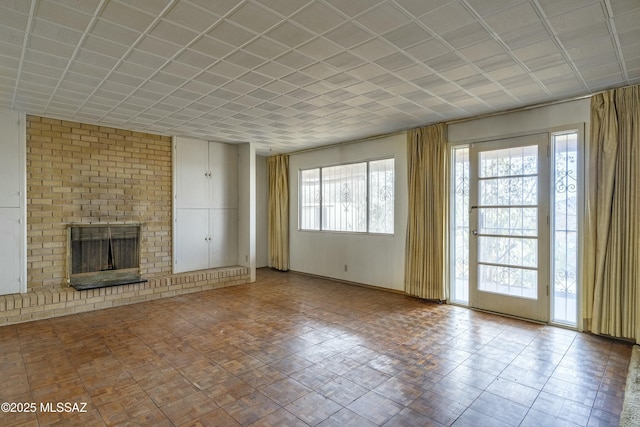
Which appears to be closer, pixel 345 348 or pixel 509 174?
pixel 345 348

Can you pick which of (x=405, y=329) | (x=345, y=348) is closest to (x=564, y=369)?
(x=405, y=329)

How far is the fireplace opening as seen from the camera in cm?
504

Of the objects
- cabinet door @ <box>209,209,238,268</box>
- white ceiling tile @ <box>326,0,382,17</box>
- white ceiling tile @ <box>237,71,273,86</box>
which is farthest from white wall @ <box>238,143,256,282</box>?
white ceiling tile @ <box>326,0,382,17</box>

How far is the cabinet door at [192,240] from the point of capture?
6168 millimetres

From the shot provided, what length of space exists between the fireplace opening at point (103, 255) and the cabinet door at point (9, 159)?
0.80 m

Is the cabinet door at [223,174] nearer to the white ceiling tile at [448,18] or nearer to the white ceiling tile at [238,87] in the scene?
the white ceiling tile at [238,87]

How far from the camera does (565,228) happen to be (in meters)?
4.13

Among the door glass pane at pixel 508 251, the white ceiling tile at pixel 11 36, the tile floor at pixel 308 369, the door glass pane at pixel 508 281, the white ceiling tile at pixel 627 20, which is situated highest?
the white ceiling tile at pixel 11 36

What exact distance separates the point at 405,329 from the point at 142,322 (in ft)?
10.9

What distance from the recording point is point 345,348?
3.45 meters

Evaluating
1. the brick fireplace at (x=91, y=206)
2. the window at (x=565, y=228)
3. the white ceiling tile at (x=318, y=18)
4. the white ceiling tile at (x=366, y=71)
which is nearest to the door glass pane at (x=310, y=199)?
the brick fireplace at (x=91, y=206)

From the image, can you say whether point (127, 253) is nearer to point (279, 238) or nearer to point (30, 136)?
point (30, 136)

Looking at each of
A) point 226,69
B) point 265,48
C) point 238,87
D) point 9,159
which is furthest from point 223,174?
point 265,48

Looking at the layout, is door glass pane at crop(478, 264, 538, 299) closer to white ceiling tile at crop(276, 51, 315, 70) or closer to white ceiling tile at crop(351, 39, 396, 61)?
white ceiling tile at crop(351, 39, 396, 61)
